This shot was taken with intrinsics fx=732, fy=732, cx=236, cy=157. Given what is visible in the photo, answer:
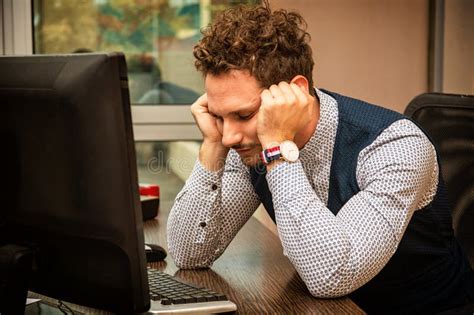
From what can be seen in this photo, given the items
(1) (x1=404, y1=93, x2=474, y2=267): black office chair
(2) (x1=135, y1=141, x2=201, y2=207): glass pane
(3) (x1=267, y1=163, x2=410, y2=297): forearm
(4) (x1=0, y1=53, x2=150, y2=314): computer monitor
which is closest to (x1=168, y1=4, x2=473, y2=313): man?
(3) (x1=267, y1=163, x2=410, y2=297): forearm

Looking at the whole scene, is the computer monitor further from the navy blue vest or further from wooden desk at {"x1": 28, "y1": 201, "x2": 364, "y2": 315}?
the navy blue vest

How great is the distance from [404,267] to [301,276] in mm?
324

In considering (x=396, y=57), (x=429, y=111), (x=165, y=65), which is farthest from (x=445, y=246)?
(x=165, y=65)

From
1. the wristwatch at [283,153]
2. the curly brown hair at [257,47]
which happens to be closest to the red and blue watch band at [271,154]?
the wristwatch at [283,153]

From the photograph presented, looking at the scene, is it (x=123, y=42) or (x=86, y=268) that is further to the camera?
(x=123, y=42)

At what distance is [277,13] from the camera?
1.58m

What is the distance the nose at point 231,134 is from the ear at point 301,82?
0.52 ft

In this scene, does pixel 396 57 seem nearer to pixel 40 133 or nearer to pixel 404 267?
pixel 404 267

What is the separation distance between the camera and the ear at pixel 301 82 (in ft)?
5.05

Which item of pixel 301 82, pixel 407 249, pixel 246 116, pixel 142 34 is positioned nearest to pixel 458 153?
pixel 407 249

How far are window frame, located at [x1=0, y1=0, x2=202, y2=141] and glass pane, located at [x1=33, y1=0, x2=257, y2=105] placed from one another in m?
0.04

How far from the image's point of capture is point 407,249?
1.54 meters

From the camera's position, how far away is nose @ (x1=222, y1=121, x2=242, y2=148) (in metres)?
1.50

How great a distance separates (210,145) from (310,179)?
24 centimetres
